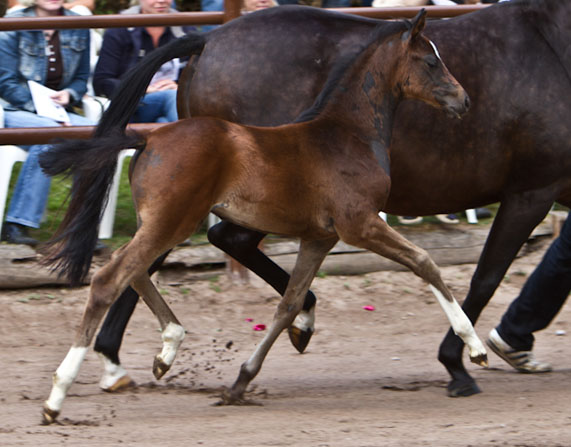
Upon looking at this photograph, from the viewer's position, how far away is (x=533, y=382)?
4.43 metres

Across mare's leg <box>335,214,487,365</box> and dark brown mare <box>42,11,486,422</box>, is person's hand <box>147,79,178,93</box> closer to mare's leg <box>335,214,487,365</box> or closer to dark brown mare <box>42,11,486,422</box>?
dark brown mare <box>42,11,486,422</box>

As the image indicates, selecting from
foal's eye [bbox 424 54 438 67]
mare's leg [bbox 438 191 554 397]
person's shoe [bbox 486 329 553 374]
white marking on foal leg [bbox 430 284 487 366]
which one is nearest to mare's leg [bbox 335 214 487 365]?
white marking on foal leg [bbox 430 284 487 366]

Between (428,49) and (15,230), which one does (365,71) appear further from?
(15,230)

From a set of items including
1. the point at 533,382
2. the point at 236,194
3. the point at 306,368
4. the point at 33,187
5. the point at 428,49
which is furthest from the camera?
the point at 33,187

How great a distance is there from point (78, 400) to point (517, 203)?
2037mm

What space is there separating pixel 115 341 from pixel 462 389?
1.53m

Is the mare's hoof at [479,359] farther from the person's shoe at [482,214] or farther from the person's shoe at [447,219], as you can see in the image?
the person's shoe at [482,214]

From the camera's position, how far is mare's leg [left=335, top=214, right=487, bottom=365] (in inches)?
145

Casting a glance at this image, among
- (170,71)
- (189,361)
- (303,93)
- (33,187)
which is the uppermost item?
(303,93)

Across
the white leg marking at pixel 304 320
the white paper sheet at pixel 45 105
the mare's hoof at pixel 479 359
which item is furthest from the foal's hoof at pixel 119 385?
the white paper sheet at pixel 45 105

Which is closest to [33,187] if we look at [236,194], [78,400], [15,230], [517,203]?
[15,230]

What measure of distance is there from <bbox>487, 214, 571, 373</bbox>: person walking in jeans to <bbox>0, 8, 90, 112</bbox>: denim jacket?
2936mm

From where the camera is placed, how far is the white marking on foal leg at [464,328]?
3.77 metres

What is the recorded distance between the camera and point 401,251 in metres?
3.74
